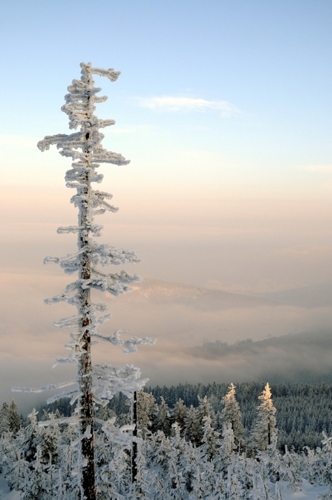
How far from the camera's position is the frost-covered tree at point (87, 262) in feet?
39.5

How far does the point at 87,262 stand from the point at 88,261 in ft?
0.14

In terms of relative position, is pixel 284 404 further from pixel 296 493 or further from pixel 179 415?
pixel 296 493

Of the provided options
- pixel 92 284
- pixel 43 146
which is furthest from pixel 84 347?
pixel 43 146

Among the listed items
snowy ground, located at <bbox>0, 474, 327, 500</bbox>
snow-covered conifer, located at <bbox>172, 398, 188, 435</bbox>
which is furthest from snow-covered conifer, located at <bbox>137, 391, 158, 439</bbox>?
snowy ground, located at <bbox>0, 474, 327, 500</bbox>

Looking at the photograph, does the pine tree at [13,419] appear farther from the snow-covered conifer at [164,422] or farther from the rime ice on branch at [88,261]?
the rime ice on branch at [88,261]

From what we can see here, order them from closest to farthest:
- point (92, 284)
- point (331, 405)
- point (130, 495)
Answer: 1. point (92, 284)
2. point (130, 495)
3. point (331, 405)

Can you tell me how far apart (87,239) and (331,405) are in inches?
6541

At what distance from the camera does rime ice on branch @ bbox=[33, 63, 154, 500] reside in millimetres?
12047

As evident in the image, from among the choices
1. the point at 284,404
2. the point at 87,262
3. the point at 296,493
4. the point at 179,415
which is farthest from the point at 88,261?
the point at 284,404

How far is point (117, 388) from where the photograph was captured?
1227cm

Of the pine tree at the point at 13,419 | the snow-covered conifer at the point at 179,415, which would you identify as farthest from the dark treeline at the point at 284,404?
the snow-covered conifer at the point at 179,415

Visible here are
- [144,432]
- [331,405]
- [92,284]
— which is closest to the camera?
[92,284]

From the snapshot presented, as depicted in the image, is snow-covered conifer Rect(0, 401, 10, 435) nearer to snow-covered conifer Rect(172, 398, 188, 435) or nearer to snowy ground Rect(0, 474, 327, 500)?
snow-covered conifer Rect(172, 398, 188, 435)

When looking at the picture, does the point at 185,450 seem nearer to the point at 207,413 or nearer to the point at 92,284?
the point at 207,413
